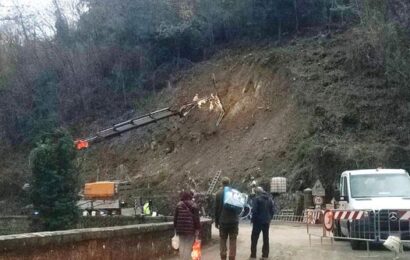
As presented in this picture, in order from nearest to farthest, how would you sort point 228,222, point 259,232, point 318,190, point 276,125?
point 228,222, point 259,232, point 318,190, point 276,125

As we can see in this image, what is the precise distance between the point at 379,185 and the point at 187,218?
7.34 metres

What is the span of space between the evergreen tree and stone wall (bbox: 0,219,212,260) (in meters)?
18.9

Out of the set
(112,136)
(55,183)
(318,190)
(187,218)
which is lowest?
(187,218)

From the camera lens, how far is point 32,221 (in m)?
33.0

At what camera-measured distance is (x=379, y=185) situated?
16.7 meters

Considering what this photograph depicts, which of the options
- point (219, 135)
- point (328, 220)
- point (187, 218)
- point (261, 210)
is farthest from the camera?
point (219, 135)

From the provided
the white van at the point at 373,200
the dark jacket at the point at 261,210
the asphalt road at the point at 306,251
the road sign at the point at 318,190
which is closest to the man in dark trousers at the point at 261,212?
the dark jacket at the point at 261,210

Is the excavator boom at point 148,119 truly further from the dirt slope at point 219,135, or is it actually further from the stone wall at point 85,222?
the stone wall at point 85,222

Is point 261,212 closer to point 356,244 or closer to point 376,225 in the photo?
point 376,225

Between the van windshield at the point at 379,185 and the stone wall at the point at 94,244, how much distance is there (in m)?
5.45

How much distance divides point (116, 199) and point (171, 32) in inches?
777

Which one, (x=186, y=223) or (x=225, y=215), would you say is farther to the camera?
(x=225, y=215)

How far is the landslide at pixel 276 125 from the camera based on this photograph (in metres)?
33.2

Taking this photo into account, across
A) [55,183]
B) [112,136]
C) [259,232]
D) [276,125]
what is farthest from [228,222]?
[112,136]
